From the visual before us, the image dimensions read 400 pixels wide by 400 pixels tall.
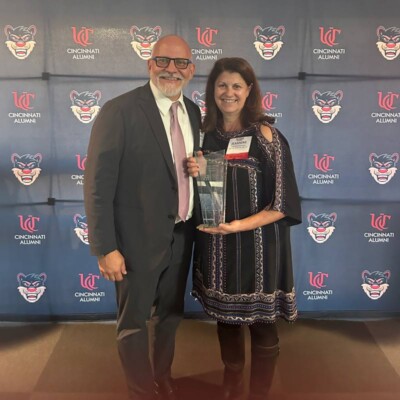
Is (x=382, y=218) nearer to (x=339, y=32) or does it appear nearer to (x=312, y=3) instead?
(x=339, y=32)

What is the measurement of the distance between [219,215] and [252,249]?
0.73 feet

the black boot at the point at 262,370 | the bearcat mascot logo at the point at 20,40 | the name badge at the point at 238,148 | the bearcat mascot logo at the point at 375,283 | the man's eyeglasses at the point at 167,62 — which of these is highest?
the bearcat mascot logo at the point at 20,40

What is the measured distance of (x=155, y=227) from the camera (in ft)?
5.46

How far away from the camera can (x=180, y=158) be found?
→ 170 centimetres

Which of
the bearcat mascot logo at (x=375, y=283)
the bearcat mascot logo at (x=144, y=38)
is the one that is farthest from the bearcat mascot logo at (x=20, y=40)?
the bearcat mascot logo at (x=375, y=283)

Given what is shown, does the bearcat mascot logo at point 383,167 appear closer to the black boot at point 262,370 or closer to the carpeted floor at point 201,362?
the carpeted floor at point 201,362

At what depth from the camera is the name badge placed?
5.43 feet

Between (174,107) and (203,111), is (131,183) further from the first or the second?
(203,111)

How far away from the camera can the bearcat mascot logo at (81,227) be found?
2551mm

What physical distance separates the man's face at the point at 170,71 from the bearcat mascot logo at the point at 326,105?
43.6 inches

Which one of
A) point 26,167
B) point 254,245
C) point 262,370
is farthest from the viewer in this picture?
point 26,167

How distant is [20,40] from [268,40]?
1.49 meters

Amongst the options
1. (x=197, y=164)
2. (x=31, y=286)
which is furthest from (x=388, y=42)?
(x=31, y=286)

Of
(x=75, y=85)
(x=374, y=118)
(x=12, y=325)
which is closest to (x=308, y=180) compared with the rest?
(x=374, y=118)
